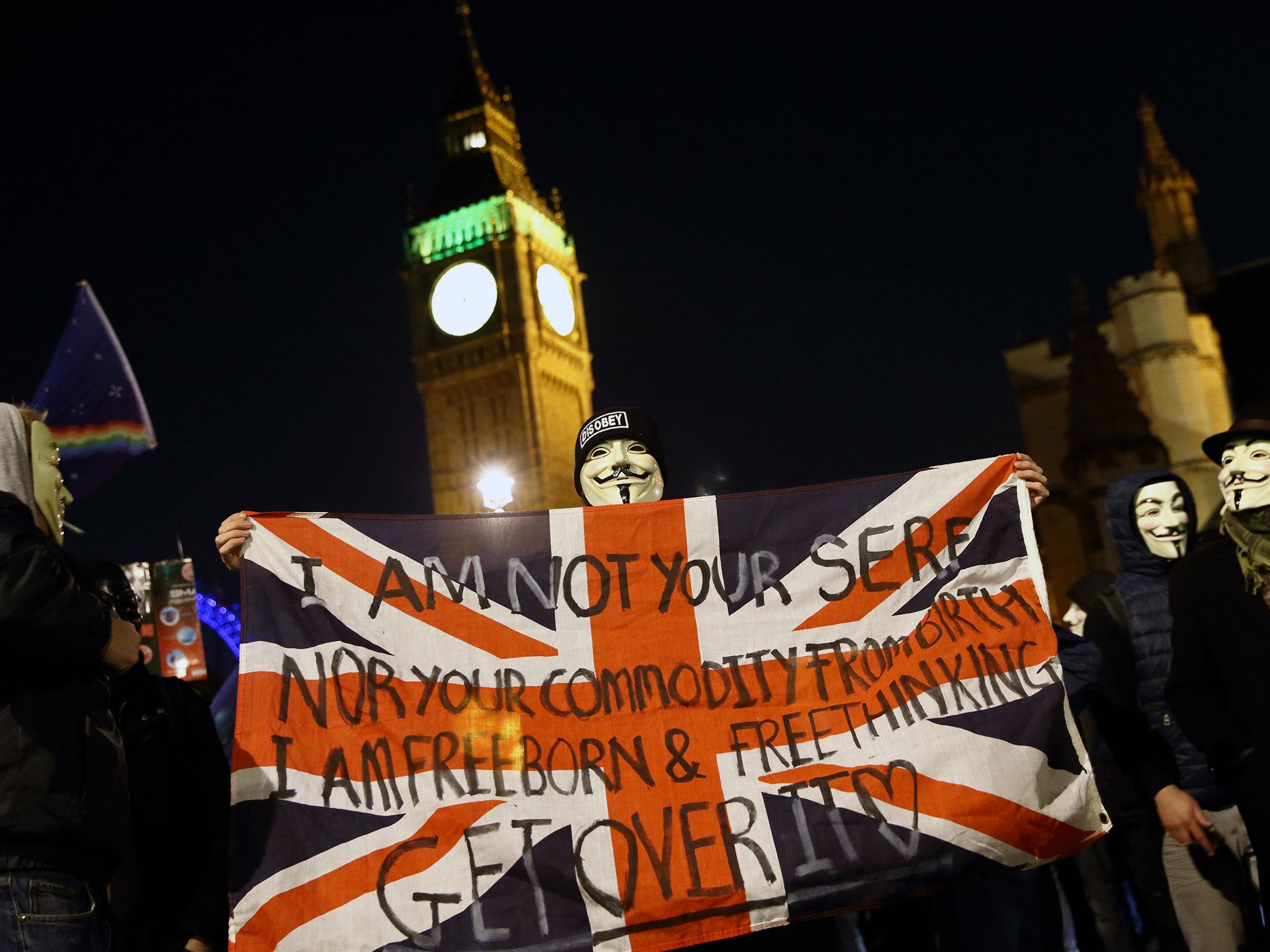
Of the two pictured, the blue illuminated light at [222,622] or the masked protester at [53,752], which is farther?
the blue illuminated light at [222,622]

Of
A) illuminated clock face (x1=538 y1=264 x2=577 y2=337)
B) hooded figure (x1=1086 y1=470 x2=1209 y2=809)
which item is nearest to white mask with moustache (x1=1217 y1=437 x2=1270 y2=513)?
hooded figure (x1=1086 y1=470 x2=1209 y2=809)

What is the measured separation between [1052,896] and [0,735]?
3.76 meters

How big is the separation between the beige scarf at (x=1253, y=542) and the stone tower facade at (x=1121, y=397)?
27.8m

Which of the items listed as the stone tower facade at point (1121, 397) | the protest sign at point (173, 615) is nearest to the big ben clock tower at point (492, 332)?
the stone tower facade at point (1121, 397)

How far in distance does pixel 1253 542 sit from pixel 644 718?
75.2 inches

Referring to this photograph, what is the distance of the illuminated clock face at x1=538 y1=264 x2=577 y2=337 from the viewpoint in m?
53.9

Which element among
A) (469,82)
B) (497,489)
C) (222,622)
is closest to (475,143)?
(469,82)

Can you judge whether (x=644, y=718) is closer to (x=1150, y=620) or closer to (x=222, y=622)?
(x=1150, y=620)

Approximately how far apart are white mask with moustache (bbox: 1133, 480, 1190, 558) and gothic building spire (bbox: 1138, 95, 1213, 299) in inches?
1347

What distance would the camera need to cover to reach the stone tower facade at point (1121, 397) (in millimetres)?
31344

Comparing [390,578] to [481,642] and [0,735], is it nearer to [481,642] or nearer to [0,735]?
[481,642]

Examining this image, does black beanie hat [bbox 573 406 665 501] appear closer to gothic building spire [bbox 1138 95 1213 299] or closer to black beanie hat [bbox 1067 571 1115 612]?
black beanie hat [bbox 1067 571 1115 612]

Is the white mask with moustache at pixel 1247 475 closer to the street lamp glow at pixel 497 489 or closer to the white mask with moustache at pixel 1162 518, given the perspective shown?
the white mask with moustache at pixel 1162 518

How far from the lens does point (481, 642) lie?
3.46 m
